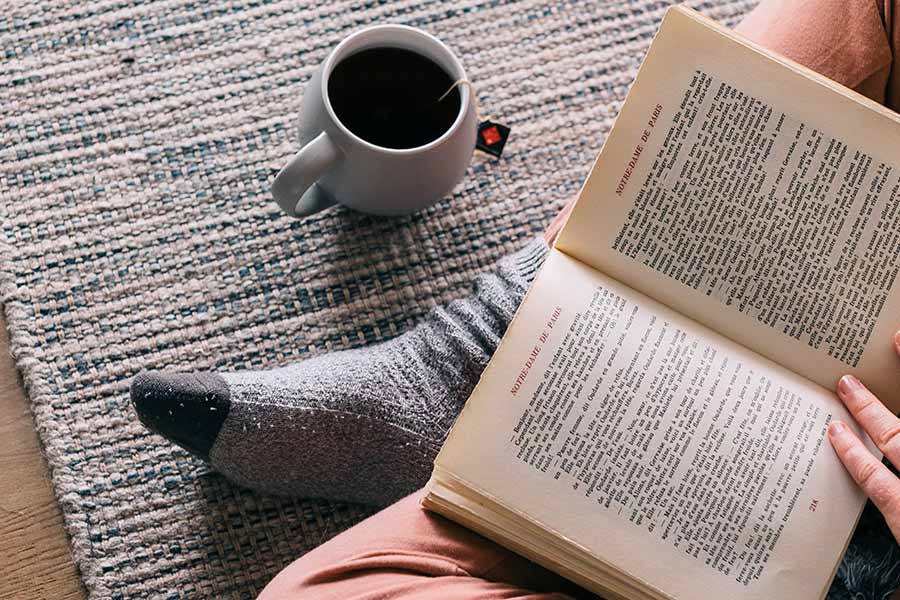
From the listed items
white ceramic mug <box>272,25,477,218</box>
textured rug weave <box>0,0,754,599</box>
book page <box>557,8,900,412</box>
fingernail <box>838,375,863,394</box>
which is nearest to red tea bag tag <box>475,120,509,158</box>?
textured rug weave <box>0,0,754,599</box>

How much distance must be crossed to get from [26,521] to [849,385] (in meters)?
0.67

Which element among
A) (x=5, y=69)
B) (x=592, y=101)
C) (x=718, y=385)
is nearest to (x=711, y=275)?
(x=718, y=385)

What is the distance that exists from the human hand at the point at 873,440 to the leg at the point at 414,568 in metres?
0.21

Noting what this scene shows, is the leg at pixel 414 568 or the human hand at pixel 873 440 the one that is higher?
the human hand at pixel 873 440

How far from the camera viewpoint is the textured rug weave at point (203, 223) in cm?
82

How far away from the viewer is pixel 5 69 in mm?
901

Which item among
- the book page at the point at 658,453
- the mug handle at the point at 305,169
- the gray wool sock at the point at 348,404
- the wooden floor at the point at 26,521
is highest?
the mug handle at the point at 305,169

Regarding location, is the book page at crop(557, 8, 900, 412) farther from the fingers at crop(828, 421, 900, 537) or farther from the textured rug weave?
the textured rug weave

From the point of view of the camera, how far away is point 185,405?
73 centimetres

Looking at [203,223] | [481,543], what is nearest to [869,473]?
[481,543]

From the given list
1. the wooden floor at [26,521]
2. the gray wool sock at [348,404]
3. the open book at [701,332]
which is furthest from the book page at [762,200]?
the wooden floor at [26,521]

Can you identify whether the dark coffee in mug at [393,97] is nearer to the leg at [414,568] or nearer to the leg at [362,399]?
the leg at [362,399]

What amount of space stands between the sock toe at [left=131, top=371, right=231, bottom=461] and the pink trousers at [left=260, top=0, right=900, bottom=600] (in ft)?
0.43

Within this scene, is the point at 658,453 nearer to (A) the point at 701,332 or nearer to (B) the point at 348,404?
(A) the point at 701,332
